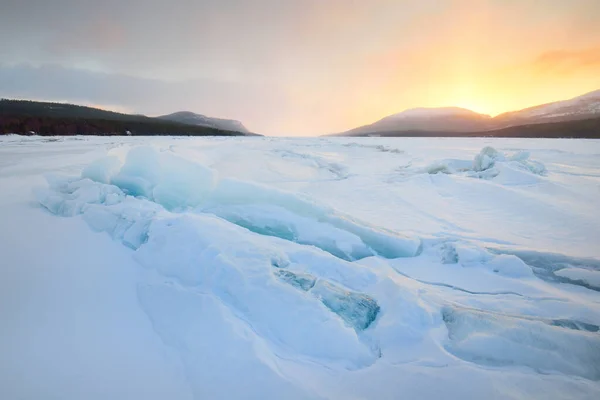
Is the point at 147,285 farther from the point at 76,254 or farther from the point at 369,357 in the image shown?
the point at 369,357

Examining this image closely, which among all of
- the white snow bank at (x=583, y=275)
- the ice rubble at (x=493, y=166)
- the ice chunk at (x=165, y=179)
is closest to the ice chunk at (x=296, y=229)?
the ice chunk at (x=165, y=179)

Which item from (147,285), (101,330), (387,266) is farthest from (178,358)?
(387,266)

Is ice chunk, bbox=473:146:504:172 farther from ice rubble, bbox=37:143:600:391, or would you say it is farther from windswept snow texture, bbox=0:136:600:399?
ice rubble, bbox=37:143:600:391

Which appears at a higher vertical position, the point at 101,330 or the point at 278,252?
the point at 278,252

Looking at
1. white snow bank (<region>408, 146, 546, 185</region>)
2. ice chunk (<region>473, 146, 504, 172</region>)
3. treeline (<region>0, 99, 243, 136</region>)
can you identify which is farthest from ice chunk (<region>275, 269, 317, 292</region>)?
treeline (<region>0, 99, 243, 136</region>)

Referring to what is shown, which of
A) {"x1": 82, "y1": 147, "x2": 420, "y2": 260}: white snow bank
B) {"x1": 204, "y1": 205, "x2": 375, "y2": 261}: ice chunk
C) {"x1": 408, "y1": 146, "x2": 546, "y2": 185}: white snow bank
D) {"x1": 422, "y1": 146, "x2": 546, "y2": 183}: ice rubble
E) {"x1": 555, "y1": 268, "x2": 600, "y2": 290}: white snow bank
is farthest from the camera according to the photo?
{"x1": 422, "y1": 146, "x2": 546, "y2": 183}: ice rubble

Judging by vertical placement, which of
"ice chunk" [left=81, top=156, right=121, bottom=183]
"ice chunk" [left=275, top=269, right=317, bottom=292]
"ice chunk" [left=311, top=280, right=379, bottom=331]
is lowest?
"ice chunk" [left=311, top=280, right=379, bottom=331]

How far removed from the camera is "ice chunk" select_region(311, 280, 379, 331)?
1.94 meters

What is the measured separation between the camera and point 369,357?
1.66 m

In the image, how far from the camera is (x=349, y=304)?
6.63 feet

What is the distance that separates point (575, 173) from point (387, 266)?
7.81m

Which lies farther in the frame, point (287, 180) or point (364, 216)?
point (287, 180)

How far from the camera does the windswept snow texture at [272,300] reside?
1.51m

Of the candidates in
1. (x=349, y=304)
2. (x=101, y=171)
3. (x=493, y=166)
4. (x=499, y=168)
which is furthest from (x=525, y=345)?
(x=493, y=166)
